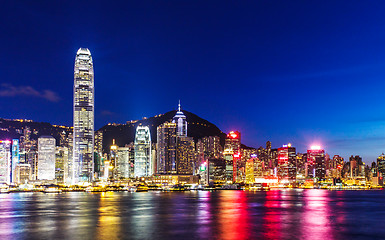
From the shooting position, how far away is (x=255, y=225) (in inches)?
2783

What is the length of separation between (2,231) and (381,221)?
6129cm

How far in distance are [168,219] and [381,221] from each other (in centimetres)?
3698

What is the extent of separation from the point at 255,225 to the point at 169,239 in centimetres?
1924

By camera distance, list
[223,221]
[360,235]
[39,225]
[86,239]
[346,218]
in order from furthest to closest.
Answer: [346,218], [223,221], [39,225], [360,235], [86,239]

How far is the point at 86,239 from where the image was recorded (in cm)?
5488

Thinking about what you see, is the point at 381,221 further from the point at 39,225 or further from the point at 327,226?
the point at 39,225

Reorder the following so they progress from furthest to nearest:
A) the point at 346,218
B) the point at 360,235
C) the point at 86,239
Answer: the point at 346,218 < the point at 360,235 < the point at 86,239

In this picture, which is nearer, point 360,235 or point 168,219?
point 360,235

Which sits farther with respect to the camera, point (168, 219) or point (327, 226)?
point (168, 219)

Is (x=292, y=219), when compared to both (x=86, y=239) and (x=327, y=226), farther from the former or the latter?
(x=86, y=239)

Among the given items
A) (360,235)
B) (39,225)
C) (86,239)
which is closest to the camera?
(86,239)

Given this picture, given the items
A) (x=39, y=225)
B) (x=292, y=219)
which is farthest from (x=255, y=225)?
(x=39, y=225)

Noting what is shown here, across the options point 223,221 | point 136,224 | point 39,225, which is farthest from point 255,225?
point 39,225

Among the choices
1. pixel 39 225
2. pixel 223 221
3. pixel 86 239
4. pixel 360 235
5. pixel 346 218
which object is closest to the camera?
pixel 86 239
